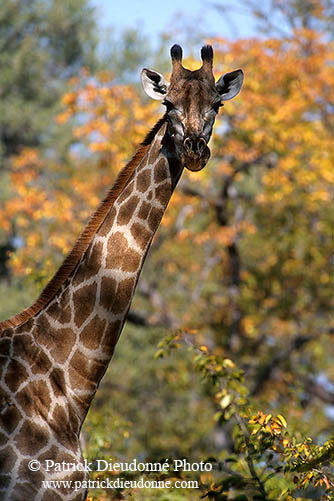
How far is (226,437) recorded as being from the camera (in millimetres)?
13711

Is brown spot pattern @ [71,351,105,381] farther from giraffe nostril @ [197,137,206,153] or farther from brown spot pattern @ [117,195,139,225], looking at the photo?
giraffe nostril @ [197,137,206,153]

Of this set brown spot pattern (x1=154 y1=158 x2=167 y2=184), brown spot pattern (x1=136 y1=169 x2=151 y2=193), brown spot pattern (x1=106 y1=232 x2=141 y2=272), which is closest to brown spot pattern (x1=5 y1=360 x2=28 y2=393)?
brown spot pattern (x1=106 y1=232 x2=141 y2=272)

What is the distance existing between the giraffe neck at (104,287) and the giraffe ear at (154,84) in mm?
290

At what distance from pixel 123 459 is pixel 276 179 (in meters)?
9.31

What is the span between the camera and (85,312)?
448 cm

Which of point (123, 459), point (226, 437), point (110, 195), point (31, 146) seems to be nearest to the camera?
point (110, 195)

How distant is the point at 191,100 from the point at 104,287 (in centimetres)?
141

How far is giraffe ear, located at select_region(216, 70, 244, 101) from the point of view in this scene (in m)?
4.97

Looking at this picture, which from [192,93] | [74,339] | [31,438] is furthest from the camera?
[192,93]

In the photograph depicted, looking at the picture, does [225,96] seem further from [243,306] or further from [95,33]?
[95,33]

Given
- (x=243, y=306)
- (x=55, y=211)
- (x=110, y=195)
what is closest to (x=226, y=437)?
(x=243, y=306)

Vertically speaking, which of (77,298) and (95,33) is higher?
(95,33)

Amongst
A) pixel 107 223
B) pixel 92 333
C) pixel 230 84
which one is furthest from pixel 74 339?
pixel 230 84

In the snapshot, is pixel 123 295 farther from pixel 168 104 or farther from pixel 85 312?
pixel 168 104
